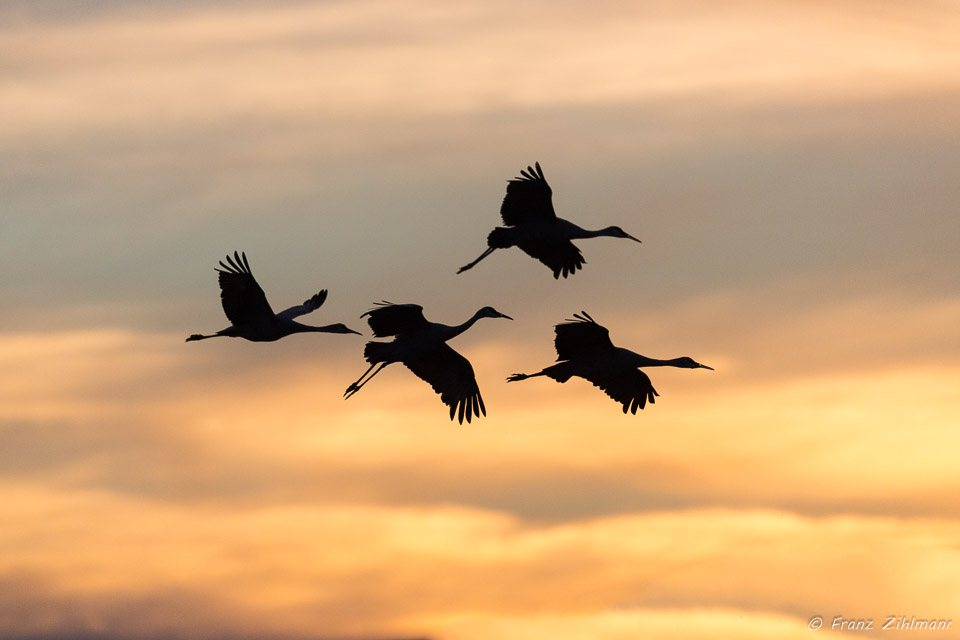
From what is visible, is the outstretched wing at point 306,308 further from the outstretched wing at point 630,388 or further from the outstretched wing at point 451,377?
the outstretched wing at point 630,388

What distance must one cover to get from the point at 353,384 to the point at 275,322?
136 inches

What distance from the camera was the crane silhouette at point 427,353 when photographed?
163ft

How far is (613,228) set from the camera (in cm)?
5219

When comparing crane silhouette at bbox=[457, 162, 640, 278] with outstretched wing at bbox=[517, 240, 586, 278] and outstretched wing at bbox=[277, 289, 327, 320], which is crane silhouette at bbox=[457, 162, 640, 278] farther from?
outstretched wing at bbox=[277, 289, 327, 320]

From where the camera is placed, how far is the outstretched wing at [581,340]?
49.9m

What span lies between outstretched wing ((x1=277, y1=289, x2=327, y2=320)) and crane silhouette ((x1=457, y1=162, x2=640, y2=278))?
3.85 m

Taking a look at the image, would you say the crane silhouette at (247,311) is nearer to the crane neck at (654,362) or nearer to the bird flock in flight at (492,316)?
the bird flock in flight at (492,316)

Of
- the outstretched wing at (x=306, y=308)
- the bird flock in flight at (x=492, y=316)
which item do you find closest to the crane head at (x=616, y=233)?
the bird flock in flight at (x=492, y=316)

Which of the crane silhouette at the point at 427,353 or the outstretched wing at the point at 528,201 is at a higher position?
the outstretched wing at the point at 528,201

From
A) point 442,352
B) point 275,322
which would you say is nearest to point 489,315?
point 442,352

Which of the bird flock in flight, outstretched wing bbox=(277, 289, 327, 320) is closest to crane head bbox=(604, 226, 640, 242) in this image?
the bird flock in flight

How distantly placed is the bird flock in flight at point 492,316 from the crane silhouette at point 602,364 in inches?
0.8

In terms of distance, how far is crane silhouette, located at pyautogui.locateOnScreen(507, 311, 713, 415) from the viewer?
50.1m

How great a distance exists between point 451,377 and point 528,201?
176 inches
